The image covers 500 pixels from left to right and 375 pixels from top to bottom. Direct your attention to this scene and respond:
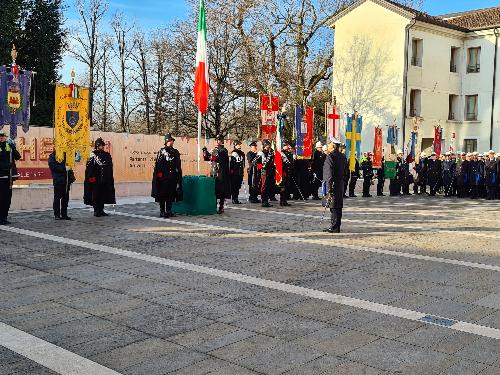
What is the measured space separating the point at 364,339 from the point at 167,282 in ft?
9.47

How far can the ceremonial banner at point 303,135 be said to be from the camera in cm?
1994

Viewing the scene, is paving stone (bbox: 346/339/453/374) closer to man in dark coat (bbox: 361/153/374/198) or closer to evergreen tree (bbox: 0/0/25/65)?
man in dark coat (bbox: 361/153/374/198)

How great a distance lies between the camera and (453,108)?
4034 centimetres

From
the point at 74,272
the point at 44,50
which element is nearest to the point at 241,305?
the point at 74,272

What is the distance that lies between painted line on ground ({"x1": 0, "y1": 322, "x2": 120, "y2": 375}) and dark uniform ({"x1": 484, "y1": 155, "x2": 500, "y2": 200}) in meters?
21.0

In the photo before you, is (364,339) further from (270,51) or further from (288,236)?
(270,51)

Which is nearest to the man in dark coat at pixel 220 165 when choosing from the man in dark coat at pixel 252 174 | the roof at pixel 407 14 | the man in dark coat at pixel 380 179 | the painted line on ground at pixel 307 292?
the man in dark coat at pixel 252 174

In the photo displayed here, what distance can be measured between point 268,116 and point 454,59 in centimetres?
2605

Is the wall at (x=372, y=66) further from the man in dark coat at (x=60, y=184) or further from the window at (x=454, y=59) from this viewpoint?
the man in dark coat at (x=60, y=184)

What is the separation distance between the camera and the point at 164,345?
4.96 meters

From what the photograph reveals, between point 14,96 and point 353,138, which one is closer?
point 14,96

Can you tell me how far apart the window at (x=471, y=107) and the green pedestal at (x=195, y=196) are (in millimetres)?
30015

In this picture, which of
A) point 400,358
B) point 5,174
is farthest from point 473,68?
point 400,358

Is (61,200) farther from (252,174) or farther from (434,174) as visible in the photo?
(434,174)
